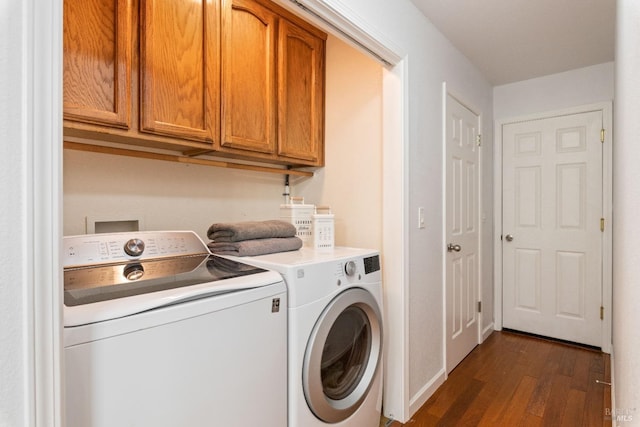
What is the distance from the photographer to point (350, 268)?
4.86 feet

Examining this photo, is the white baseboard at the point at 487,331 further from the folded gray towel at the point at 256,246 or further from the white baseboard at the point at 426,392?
the folded gray towel at the point at 256,246

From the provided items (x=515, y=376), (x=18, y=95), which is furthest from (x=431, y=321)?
(x=18, y=95)

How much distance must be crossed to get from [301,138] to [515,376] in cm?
214

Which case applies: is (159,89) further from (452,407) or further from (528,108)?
(528,108)

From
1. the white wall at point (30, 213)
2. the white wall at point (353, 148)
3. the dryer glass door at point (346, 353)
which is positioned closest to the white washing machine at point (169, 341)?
the white wall at point (30, 213)

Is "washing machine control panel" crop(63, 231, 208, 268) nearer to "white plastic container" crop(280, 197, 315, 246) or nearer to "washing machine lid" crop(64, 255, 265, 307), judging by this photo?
"washing machine lid" crop(64, 255, 265, 307)

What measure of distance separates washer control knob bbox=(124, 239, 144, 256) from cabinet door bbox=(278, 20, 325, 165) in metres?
0.89

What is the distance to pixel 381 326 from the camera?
166 cm

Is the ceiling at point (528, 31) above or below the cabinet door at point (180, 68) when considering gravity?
above

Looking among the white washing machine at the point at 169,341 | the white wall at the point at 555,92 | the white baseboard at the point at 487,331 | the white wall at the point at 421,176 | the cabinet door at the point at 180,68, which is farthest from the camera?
the white baseboard at the point at 487,331

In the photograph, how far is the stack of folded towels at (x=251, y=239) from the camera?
154 centimetres

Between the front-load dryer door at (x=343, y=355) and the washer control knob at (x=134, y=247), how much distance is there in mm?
813

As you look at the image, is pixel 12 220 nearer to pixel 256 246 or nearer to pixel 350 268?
pixel 256 246

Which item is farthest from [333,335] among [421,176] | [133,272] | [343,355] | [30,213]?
[30,213]
